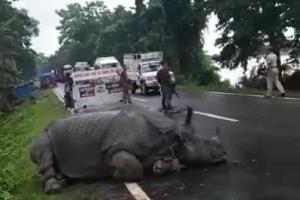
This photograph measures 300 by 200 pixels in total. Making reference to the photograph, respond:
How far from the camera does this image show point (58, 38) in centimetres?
12206

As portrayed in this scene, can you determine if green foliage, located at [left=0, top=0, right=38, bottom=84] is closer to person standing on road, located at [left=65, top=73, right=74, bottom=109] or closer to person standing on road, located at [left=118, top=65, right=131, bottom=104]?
person standing on road, located at [left=65, top=73, right=74, bottom=109]

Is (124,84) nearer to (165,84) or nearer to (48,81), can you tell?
(165,84)

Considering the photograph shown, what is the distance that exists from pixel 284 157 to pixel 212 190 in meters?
2.34

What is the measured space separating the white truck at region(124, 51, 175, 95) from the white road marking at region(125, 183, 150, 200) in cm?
2885

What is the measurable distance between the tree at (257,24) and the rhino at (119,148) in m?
23.4

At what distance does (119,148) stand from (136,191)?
110cm

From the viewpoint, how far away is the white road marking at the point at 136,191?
29.7ft

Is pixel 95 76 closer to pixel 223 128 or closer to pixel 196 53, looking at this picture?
pixel 223 128

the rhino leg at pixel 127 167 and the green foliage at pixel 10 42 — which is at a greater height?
the green foliage at pixel 10 42

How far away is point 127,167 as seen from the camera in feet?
33.6

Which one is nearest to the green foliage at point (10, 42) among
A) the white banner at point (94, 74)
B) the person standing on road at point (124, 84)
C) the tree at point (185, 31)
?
the white banner at point (94, 74)

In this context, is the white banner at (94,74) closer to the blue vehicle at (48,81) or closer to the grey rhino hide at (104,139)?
the grey rhino hide at (104,139)

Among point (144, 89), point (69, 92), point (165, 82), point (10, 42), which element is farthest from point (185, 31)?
point (165, 82)

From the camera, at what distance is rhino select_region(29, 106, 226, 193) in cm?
1046
